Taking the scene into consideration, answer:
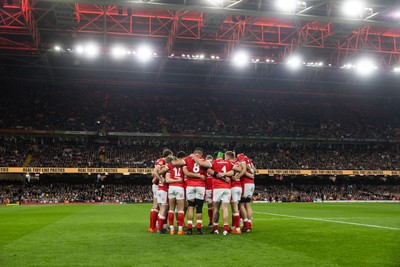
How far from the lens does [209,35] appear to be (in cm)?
3756

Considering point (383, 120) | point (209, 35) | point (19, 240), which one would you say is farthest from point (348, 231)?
point (383, 120)

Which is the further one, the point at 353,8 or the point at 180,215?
the point at 353,8

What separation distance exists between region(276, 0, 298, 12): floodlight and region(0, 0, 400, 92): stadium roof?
94mm

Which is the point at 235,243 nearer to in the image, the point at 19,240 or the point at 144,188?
the point at 19,240

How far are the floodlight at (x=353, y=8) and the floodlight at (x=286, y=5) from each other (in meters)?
3.14

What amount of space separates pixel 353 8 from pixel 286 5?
14.7ft

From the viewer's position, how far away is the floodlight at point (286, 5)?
25641mm

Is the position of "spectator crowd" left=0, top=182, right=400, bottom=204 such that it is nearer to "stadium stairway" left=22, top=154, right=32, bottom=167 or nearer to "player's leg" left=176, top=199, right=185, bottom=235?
"stadium stairway" left=22, top=154, right=32, bottom=167

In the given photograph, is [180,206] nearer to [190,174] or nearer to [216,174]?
[190,174]

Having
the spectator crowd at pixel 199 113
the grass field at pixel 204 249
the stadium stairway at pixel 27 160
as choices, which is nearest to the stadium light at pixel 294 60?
the spectator crowd at pixel 199 113

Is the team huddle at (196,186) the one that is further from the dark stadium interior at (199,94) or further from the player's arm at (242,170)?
the dark stadium interior at (199,94)

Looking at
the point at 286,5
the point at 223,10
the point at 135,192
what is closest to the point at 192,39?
the point at 223,10

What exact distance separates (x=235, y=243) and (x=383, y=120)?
59056 millimetres

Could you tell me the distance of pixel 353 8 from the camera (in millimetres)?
26203
